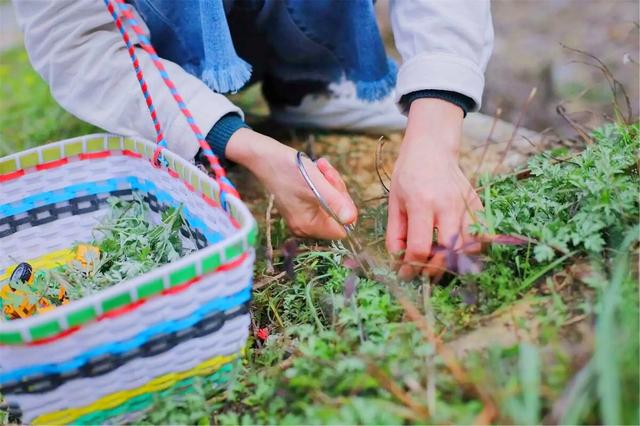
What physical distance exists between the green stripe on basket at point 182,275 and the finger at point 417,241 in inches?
13.8

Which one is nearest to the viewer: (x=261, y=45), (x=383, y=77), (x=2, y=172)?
(x=2, y=172)

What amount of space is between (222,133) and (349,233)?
40 cm

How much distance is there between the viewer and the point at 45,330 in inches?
32.8

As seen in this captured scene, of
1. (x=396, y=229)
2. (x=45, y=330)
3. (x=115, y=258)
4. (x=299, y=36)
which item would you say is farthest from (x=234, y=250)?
(x=299, y=36)

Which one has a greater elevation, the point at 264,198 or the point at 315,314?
the point at 315,314

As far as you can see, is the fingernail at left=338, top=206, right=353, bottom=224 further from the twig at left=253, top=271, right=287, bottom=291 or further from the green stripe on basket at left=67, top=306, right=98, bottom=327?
the green stripe on basket at left=67, top=306, right=98, bottom=327

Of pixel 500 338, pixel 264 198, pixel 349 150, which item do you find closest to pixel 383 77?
pixel 349 150

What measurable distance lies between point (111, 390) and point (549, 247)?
64 cm

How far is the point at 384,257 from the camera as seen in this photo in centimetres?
121

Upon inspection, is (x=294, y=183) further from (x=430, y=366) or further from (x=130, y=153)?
(x=430, y=366)

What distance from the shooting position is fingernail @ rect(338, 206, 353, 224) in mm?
1158

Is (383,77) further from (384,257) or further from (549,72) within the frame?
(549,72)

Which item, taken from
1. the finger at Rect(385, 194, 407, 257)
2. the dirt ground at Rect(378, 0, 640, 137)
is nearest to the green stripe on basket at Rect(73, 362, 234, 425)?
the finger at Rect(385, 194, 407, 257)

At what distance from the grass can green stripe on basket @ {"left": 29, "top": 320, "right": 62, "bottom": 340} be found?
0.63ft
